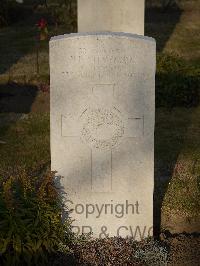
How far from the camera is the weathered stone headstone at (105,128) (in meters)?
4.52

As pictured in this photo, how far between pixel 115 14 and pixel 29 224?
6666 mm

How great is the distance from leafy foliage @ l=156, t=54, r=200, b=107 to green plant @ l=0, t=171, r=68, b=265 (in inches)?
189

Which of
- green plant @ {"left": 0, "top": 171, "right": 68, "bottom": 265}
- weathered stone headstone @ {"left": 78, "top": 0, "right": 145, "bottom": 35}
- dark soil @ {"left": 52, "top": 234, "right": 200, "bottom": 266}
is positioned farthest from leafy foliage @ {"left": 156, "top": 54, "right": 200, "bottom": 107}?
green plant @ {"left": 0, "top": 171, "right": 68, "bottom": 265}

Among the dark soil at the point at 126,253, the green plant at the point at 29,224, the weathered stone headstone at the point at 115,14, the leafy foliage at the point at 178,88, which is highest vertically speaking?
the weathered stone headstone at the point at 115,14

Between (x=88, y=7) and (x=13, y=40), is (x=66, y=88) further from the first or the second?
(x=13, y=40)

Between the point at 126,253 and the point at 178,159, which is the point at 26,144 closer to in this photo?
the point at 178,159

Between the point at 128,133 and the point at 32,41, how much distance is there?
31.6 feet

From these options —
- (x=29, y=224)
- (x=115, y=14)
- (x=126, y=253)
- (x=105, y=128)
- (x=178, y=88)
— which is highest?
(x=115, y=14)

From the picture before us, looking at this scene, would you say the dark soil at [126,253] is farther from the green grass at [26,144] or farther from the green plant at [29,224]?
the green grass at [26,144]

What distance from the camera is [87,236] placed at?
498cm

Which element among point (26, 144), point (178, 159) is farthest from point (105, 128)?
point (26, 144)

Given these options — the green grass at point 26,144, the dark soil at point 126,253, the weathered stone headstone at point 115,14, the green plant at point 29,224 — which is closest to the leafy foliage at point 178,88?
the weathered stone headstone at point 115,14

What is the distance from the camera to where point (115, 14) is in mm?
10297

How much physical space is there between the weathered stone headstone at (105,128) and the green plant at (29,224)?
0.30 m
